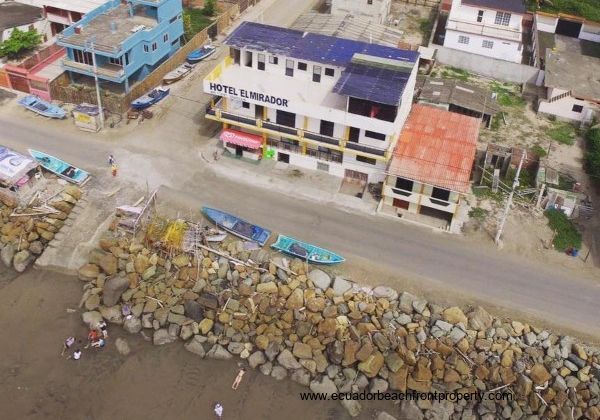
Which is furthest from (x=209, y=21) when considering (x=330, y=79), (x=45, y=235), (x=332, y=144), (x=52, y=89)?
(x=45, y=235)

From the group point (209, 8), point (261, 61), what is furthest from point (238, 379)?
point (209, 8)

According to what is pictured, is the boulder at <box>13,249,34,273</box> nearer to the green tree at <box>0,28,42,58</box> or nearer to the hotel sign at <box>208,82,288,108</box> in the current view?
the hotel sign at <box>208,82,288,108</box>

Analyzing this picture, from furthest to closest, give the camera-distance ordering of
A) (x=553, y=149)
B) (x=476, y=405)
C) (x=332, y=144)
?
(x=553, y=149) → (x=332, y=144) → (x=476, y=405)

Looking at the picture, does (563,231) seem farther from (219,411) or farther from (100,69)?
(100,69)

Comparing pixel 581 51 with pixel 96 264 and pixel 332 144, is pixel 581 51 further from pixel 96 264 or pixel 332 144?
pixel 96 264

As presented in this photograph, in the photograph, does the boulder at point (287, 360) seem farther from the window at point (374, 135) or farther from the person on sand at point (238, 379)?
the window at point (374, 135)

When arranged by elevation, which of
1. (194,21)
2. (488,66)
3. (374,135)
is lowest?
(194,21)
